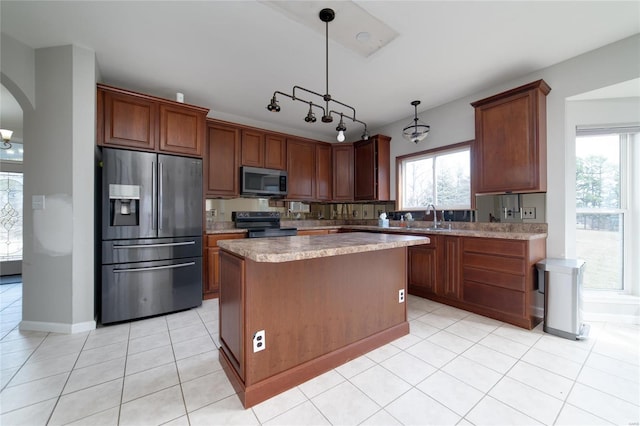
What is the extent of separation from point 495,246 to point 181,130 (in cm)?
363

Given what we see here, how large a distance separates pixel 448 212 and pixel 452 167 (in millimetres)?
650

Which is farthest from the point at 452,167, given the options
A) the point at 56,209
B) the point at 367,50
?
the point at 56,209

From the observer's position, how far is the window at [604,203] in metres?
2.65

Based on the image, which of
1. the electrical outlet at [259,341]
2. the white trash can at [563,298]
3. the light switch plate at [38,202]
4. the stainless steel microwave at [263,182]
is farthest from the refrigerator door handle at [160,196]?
the white trash can at [563,298]

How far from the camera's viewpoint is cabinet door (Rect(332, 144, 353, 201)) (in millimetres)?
4824

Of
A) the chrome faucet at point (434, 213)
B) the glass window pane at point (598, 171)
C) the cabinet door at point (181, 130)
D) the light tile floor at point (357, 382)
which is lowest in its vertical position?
the light tile floor at point (357, 382)

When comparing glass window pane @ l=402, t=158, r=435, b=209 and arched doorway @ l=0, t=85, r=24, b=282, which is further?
arched doorway @ l=0, t=85, r=24, b=282

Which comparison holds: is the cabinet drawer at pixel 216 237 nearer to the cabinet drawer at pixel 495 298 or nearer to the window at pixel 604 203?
the cabinet drawer at pixel 495 298

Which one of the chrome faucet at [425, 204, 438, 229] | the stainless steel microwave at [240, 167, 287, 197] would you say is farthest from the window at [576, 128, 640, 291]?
the stainless steel microwave at [240, 167, 287, 197]

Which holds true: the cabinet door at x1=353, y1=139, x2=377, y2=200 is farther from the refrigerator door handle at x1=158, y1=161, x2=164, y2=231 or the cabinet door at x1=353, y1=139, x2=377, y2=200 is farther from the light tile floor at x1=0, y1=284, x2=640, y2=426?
the refrigerator door handle at x1=158, y1=161, x2=164, y2=231

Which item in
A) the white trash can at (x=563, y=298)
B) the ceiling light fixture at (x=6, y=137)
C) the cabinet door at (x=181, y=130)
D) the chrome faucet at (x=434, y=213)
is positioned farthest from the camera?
the ceiling light fixture at (x=6, y=137)

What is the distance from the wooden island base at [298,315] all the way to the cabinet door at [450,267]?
1148 millimetres

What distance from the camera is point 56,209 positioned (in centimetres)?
236

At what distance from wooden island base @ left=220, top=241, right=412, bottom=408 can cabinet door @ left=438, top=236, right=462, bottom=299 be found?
1.15m
